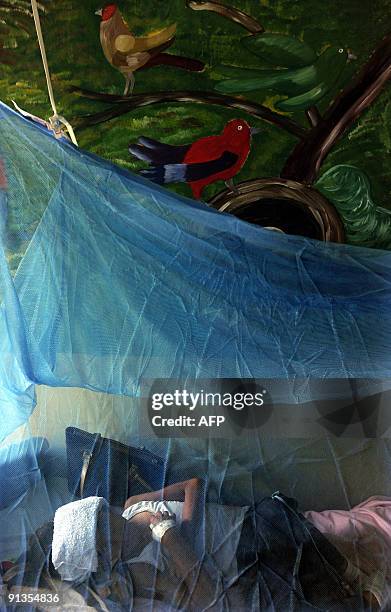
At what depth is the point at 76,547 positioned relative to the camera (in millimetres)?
1315

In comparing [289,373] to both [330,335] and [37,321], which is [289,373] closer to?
[330,335]

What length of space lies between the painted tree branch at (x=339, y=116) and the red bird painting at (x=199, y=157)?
18cm

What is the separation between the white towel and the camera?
1312 millimetres

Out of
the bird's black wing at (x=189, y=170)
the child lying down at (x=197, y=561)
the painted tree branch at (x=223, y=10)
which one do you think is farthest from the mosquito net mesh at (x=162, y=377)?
the painted tree branch at (x=223, y=10)

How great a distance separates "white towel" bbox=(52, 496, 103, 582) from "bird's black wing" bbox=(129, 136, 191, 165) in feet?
4.12

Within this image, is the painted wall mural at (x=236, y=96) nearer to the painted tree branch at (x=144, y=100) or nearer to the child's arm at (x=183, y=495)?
the painted tree branch at (x=144, y=100)

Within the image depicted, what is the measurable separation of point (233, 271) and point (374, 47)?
109 centimetres

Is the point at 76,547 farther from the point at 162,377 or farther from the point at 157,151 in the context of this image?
the point at 157,151

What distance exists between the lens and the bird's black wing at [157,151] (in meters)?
2.12

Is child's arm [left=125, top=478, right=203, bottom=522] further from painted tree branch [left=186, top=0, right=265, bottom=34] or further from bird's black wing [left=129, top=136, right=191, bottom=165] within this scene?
painted tree branch [left=186, top=0, right=265, bottom=34]

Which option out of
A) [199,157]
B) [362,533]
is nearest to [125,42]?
[199,157]

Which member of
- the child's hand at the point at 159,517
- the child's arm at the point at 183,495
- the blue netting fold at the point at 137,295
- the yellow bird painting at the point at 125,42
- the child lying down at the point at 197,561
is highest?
the yellow bird painting at the point at 125,42

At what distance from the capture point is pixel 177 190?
7.09ft

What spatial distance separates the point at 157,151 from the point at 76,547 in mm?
1345
